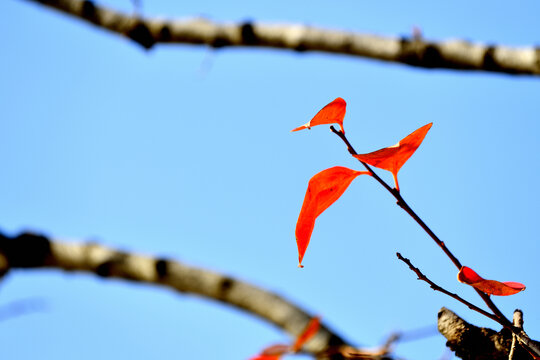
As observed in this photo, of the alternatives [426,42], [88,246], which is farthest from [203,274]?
[426,42]

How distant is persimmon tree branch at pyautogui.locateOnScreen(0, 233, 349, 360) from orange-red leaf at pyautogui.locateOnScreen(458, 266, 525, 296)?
50cm

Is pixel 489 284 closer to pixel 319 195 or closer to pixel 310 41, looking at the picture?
pixel 319 195

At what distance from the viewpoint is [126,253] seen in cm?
98

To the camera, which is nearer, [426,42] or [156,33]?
[426,42]

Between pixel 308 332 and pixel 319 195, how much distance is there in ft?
1.45

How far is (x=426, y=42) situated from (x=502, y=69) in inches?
6.5

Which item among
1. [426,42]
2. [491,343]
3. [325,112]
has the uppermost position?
[426,42]

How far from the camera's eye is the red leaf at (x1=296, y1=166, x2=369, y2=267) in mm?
507

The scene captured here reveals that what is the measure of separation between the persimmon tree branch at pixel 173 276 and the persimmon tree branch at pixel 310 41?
60 cm

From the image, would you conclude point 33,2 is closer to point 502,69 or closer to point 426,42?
point 426,42

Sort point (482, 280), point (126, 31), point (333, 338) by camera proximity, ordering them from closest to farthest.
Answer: point (482, 280) → point (333, 338) → point (126, 31)

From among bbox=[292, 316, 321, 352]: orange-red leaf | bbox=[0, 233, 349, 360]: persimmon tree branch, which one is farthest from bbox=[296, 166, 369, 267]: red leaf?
bbox=[0, 233, 349, 360]: persimmon tree branch

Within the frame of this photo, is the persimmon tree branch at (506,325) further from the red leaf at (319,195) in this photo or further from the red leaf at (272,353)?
the red leaf at (272,353)

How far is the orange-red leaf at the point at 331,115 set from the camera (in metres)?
0.50
